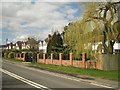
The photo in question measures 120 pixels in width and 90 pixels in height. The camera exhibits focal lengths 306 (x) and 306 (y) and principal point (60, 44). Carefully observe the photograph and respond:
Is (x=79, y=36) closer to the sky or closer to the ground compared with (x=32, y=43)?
closer to the ground

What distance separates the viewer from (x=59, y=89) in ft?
49.9

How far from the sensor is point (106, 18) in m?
31.8

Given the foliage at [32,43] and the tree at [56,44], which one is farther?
the foliage at [32,43]

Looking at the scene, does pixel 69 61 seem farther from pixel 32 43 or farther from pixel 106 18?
pixel 32 43

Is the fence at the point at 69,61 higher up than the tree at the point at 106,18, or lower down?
lower down

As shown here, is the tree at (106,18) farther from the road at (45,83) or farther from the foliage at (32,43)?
the foliage at (32,43)

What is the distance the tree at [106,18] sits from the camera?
31.4 m

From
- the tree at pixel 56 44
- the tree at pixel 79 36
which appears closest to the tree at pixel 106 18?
the tree at pixel 79 36

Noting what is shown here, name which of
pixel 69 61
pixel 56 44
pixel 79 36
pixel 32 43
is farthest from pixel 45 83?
pixel 32 43

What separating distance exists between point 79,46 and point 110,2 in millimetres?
5763

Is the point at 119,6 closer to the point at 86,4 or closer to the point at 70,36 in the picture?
the point at 86,4

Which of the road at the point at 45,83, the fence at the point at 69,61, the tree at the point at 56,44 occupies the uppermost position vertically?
the tree at the point at 56,44

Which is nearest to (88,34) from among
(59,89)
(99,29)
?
(99,29)

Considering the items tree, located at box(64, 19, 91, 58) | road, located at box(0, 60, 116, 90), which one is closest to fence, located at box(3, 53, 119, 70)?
tree, located at box(64, 19, 91, 58)
